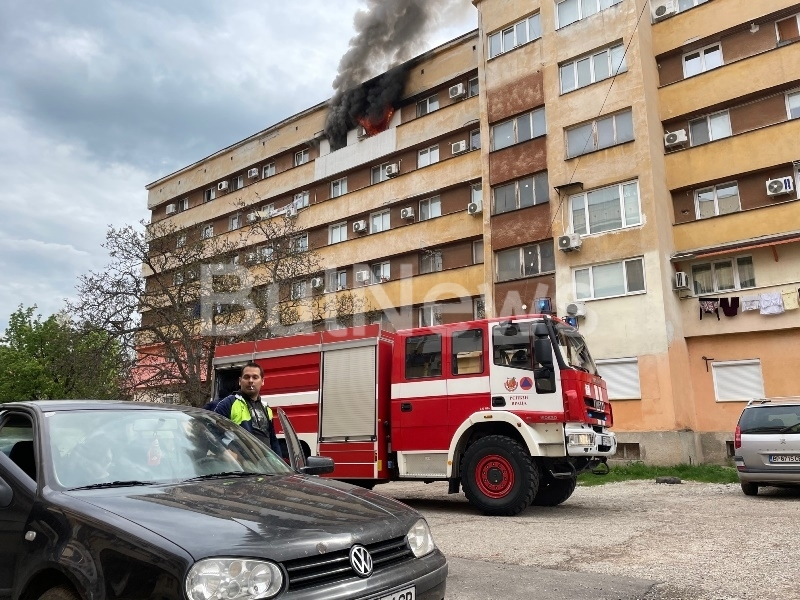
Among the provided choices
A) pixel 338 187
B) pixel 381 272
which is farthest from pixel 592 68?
pixel 338 187

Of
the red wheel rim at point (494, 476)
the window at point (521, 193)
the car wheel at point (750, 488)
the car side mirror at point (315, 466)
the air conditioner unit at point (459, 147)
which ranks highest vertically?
the air conditioner unit at point (459, 147)

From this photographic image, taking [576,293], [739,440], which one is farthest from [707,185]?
[739,440]

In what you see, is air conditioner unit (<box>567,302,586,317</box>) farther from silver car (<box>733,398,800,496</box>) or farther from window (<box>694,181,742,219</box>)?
silver car (<box>733,398,800,496</box>)

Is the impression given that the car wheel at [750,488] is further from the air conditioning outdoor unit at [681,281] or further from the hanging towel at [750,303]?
the air conditioning outdoor unit at [681,281]

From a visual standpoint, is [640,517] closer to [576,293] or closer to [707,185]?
[576,293]

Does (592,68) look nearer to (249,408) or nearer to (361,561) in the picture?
(249,408)

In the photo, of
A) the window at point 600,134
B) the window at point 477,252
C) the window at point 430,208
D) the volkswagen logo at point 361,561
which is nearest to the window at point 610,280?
the window at point 600,134

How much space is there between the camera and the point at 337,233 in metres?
30.4

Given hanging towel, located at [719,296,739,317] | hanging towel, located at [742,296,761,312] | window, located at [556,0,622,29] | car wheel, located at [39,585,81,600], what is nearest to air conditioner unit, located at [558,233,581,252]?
hanging towel, located at [719,296,739,317]

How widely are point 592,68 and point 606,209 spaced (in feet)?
16.4

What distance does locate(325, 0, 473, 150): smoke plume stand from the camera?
29312 mm

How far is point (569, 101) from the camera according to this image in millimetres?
21391

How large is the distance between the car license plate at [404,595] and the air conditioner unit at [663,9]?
73.4ft

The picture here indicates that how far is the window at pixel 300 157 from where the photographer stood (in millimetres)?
33219
